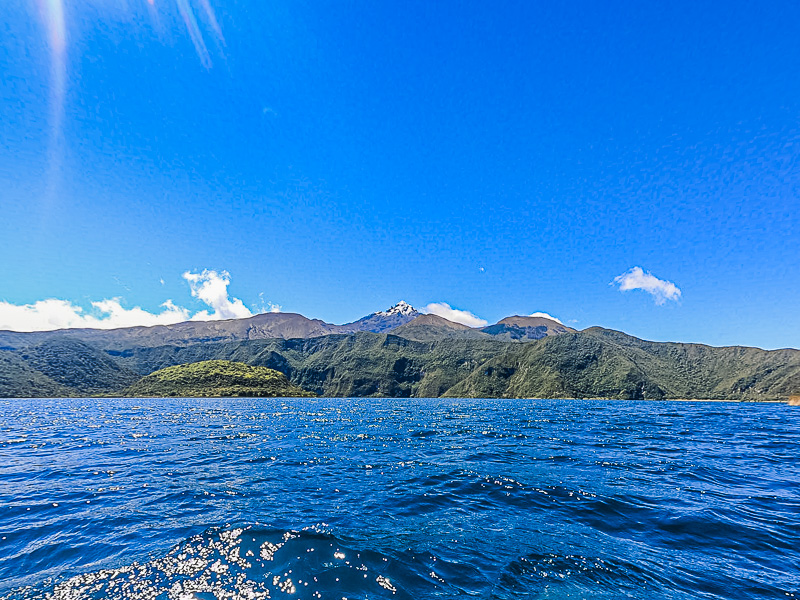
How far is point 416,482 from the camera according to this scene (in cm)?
2108

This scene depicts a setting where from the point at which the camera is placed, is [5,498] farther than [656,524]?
Yes

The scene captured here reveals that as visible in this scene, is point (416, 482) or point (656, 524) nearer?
point (656, 524)

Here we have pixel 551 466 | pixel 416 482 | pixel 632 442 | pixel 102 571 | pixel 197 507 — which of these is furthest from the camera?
pixel 632 442

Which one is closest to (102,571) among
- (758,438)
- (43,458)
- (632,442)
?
(43,458)

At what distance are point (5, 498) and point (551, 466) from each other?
30.7 meters

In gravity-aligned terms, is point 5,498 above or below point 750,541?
below

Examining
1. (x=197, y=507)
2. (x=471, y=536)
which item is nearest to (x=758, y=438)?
(x=471, y=536)

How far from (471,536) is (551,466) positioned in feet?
48.4

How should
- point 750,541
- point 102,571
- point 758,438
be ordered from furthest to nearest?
point 758,438 → point 750,541 → point 102,571

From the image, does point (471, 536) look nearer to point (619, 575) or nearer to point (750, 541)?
point (619, 575)

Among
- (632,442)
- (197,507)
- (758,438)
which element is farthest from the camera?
(758,438)

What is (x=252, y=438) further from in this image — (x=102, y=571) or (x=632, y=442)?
(x=632, y=442)

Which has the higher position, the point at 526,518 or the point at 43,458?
the point at 526,518

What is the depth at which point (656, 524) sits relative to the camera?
14516mm
